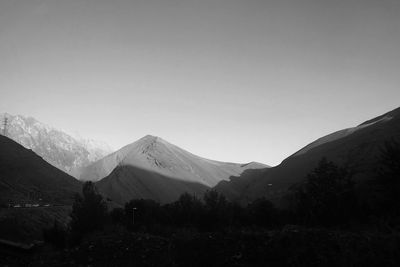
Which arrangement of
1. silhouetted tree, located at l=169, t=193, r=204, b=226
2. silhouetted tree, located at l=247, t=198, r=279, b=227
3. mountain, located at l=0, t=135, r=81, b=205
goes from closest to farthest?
silhouetted tree, located at l=247, t=198, r=279, b=227 → silhouetted tree, located at l=169, t=193, r=204, b=226 → mountain, located at l=0, t=135, r=81, b=205

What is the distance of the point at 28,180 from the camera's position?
121m

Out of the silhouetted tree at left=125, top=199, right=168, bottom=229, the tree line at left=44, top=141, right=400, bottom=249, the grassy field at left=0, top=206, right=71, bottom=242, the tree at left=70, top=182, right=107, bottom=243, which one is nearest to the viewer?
the tree line at left=44, top=141, right=400, bottom=249

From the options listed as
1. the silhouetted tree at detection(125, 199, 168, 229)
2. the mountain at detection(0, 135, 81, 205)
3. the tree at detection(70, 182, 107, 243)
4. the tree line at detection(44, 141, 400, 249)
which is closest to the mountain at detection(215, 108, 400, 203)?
the tree line at detection(44, 141, 400, 249)

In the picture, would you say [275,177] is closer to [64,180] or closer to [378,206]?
[64,180]

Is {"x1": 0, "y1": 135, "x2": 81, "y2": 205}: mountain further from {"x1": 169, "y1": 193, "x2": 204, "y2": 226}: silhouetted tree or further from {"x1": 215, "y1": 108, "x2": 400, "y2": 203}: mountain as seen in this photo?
{"x1": 215, "y1": 108, "x2": 400, "y2": 203}: mountain

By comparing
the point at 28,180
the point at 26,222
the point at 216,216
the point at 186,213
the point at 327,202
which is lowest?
the point at 216,216

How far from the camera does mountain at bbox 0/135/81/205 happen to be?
101188mm

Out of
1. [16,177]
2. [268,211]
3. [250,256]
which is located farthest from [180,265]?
[16,177]

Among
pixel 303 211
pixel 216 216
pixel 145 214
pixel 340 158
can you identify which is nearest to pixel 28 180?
pixel 145 214

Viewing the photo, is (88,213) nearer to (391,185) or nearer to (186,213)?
(186,213)

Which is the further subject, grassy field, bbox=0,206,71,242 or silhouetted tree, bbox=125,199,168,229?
silhouetted tree, bbox=125,199,168,229

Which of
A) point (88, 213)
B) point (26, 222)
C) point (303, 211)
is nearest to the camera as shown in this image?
point (88, 213)

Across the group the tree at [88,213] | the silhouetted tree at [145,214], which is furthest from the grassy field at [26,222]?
the silhouetted tree at [145,214]

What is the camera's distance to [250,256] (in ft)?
38.8
